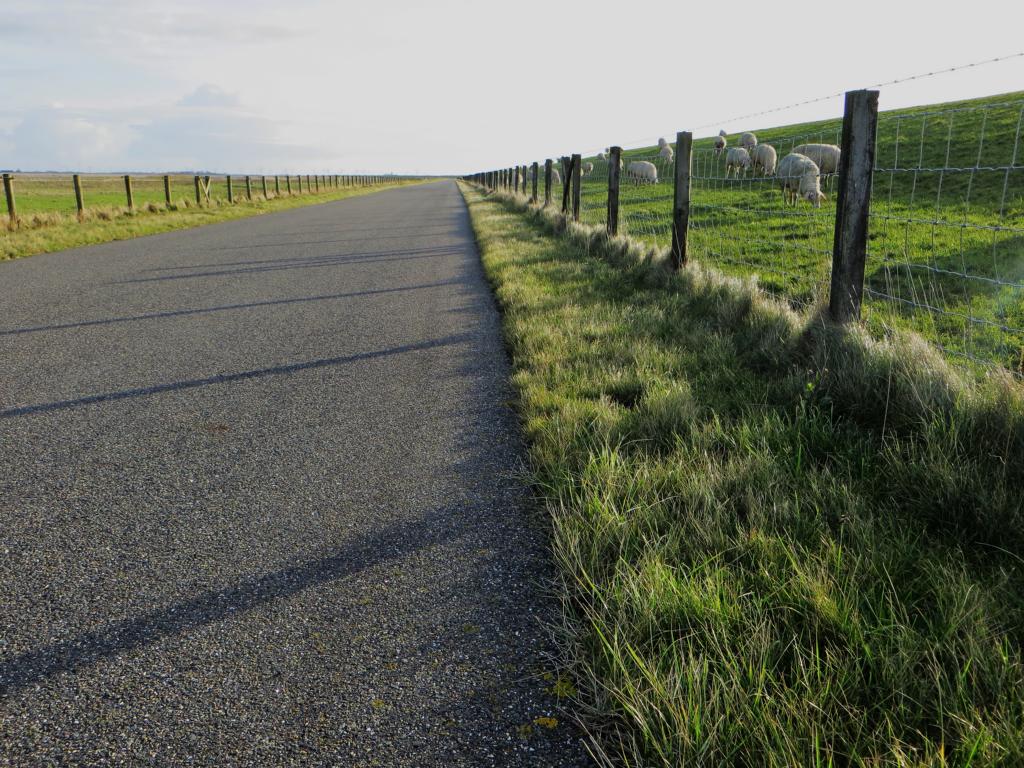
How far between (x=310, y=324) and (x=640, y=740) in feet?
19.5

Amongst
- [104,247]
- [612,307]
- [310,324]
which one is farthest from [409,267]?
[104,247]

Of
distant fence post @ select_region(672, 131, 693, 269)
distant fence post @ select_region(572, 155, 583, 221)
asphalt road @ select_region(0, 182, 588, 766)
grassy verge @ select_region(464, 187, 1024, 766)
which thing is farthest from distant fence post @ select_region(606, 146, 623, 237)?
grassy verge @ select_region(464, 187, 1024, 766)

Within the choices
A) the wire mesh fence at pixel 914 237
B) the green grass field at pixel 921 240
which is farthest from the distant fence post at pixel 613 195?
the green grass field at pixel 921 240

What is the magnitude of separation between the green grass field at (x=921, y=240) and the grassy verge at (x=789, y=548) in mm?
1016

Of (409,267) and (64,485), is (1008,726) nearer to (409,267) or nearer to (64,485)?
(64,485)

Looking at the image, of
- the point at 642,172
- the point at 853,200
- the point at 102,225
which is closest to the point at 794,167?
the point at 853,200

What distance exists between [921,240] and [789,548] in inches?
405

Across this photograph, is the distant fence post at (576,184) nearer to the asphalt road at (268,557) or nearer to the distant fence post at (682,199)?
the distant fence post at (682,199)

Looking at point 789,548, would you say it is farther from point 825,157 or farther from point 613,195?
point 825,157

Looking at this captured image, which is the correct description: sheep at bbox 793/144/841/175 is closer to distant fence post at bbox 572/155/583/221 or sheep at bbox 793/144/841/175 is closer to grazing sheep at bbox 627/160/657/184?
distant fence post at bbox 572/155/583/221

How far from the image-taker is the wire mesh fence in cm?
529

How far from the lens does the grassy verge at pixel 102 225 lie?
1353cm

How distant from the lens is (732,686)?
6.34 feet

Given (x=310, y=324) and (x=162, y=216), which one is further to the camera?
(x=162, y=216)
